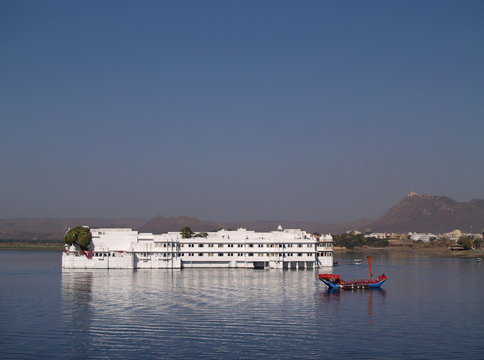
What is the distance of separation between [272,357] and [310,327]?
842cm

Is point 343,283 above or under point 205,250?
under

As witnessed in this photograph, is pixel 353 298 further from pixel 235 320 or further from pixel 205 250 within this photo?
pixel 205 250

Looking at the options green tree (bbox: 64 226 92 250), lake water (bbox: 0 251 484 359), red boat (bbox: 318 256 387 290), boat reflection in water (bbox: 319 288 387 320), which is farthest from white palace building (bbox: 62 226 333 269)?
boat reflection in water (bbox: 319 288 387 320)

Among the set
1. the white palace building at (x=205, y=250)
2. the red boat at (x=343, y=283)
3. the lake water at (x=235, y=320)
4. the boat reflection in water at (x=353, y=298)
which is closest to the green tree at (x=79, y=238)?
the white palace building at (x=205, y=250)

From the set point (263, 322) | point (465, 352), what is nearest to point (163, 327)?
point (263, 322)

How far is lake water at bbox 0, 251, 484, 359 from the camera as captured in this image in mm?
31312

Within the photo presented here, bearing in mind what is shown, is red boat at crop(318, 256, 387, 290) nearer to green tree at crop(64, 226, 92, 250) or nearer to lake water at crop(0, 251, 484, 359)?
lake water at crop(0, 251, 484, 359)

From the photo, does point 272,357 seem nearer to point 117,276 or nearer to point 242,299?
point 242,299

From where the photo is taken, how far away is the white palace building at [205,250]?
84125 mm

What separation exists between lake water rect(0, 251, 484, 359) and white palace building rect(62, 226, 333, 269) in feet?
58.6

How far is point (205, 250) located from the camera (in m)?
87.0

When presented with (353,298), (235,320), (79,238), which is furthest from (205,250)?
(235,320)

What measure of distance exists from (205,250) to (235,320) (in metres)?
47.9

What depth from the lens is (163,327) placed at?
122 ft
